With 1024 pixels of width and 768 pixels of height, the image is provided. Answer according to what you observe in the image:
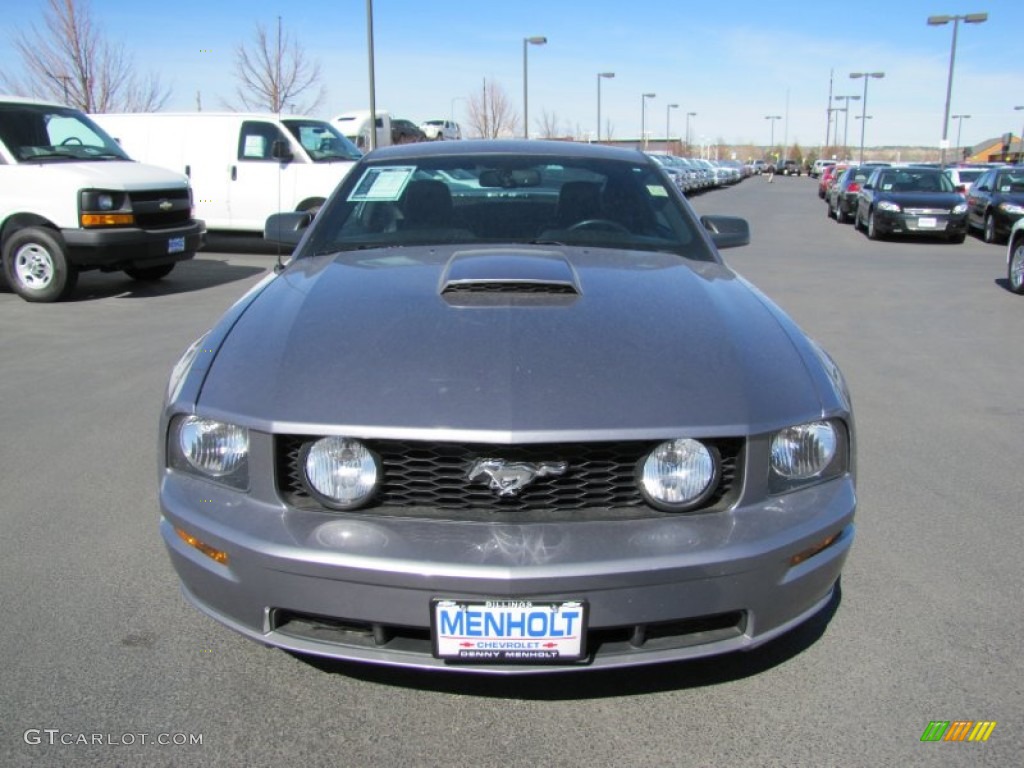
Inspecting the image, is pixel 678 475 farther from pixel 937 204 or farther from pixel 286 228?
pixel 937 204

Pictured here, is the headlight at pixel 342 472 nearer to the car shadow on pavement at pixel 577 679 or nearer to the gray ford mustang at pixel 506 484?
the gray ford mustang at pixel 506 484

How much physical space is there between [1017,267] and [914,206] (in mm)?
7196

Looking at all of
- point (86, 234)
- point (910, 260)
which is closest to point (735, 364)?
point (86, 234)

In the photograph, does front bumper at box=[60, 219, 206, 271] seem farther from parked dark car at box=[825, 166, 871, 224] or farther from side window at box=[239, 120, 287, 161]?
parked dark car at box=[825, 166, 871, 224]

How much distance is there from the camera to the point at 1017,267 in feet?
34.3

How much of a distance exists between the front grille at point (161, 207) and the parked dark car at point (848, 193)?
16129 mm

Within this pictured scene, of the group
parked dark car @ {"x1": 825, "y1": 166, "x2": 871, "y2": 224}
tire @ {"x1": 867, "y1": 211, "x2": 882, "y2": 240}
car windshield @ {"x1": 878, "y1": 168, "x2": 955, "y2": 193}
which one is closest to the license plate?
tire @ {"x1": 867, "y1": 211, "x2": 882, "y2": 240}

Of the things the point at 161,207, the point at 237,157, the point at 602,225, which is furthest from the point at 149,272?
the point at 602,225

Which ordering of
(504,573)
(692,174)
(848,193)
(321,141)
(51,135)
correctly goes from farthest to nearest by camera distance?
(692,174), (848,193), (321,141), (51,135), (504,573)

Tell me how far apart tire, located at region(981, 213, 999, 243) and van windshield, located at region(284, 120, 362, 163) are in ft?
39.9

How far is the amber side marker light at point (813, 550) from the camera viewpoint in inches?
89.3

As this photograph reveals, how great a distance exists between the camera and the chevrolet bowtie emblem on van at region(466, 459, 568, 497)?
2223mm

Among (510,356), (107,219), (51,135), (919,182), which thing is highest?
(51,135)

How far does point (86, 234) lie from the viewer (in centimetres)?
908
